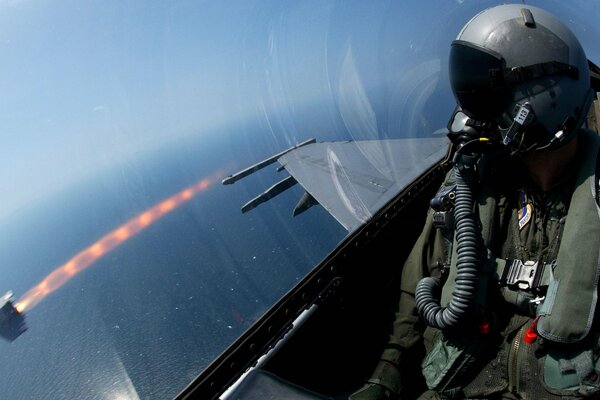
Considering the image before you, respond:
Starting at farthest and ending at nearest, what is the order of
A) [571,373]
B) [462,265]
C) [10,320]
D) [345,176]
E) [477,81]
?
[345,176] < [462,265] < [477,81] < [571,373] < [10,320]

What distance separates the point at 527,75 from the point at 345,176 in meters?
0.78

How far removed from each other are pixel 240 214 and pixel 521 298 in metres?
0.95

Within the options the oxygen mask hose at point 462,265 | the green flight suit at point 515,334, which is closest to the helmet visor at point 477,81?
the oxygen mask hose at point 462,265

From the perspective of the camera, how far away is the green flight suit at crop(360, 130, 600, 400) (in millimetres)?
1144

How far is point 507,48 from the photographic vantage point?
120cm

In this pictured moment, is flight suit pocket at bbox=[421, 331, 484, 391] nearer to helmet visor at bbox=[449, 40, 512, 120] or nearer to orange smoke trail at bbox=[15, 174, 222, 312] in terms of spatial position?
helmet visor at bbox=[449, 40, 512, 120]

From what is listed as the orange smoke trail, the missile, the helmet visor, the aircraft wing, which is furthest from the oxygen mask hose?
the missile

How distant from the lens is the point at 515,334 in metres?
1.31

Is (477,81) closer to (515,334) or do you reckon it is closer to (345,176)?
(345,176)

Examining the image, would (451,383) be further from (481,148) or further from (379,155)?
(379,155)

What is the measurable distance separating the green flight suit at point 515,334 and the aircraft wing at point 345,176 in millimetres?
546

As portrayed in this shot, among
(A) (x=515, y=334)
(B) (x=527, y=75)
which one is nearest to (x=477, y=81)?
(B) (x=527, y=75)

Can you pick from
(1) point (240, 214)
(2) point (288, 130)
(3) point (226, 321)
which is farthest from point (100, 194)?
(2) point (288, 130)

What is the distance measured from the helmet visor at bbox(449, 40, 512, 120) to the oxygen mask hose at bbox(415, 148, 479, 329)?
0.62 ft
